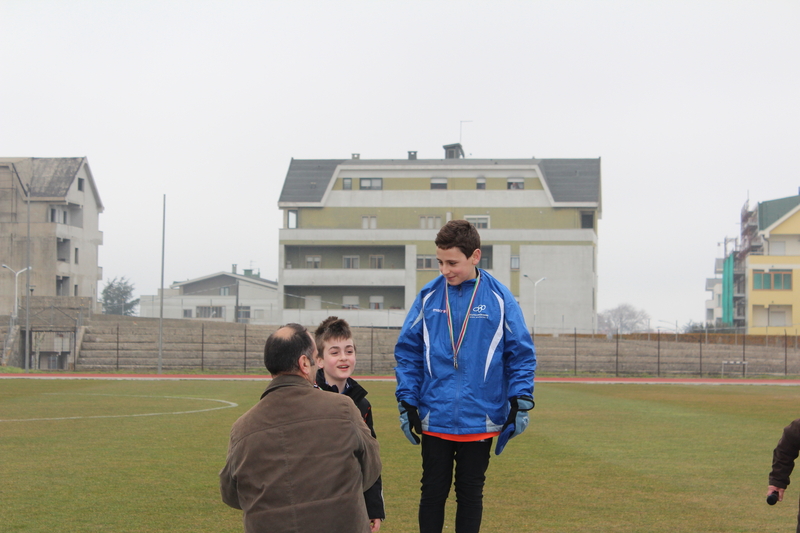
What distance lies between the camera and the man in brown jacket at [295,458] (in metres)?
3.40

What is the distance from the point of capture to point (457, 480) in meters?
4.82

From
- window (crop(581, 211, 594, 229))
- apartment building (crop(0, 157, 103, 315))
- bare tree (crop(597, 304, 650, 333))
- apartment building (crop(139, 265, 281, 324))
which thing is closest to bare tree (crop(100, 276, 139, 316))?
apartment building (crop(139, 265, 281, 324))

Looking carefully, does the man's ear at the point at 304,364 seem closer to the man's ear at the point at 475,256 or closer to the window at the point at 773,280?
the man's ear at the point at 475,256

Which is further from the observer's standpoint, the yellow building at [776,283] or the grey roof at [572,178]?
the grey roof at [572,178]

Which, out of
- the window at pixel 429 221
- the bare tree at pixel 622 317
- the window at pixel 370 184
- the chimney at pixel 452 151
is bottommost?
the bare tree at pixel 622 317

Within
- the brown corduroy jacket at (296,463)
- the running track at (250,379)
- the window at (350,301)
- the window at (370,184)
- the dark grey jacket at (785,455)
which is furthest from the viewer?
the window at (370,184)

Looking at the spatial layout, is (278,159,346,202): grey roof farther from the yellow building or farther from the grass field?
the grass field

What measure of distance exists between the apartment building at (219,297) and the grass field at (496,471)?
54.1m

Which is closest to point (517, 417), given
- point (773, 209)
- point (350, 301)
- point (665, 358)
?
point (665, 358)

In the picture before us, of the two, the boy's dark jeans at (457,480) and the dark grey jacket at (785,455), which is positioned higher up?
the dark grey jacket at (785,455)

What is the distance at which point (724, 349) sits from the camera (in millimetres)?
49406

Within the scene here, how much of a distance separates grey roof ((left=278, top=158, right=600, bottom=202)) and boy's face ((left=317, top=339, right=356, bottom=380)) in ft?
196

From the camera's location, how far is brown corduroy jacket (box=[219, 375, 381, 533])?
11.1 feet

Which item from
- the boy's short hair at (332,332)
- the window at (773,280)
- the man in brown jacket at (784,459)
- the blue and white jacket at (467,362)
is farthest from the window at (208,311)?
the man in brown jacket at (784,459)
